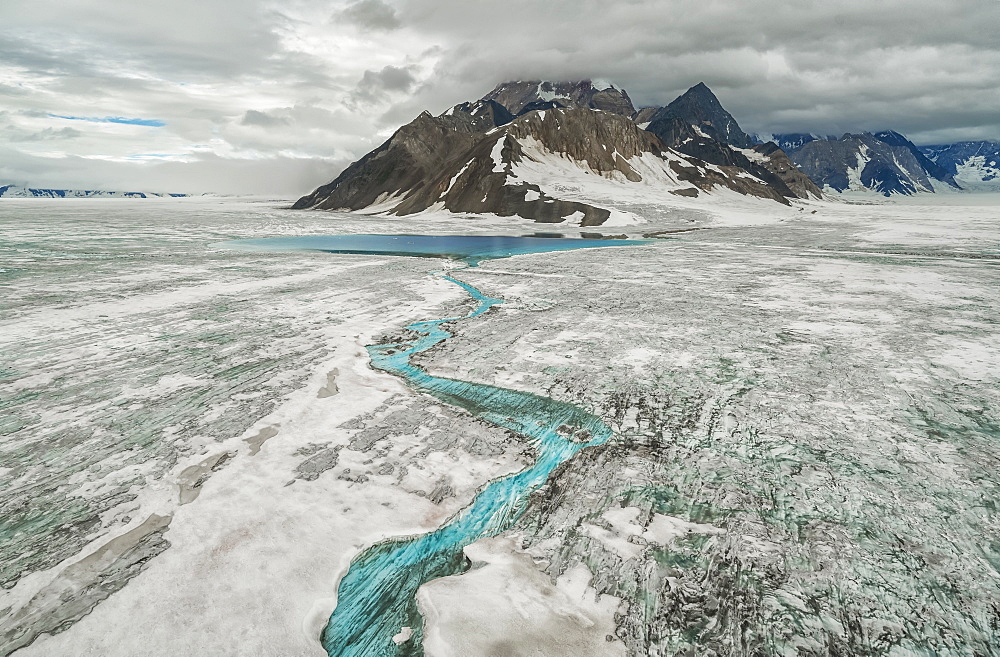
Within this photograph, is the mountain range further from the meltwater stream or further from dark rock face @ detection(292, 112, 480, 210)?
A: the meltwater stream

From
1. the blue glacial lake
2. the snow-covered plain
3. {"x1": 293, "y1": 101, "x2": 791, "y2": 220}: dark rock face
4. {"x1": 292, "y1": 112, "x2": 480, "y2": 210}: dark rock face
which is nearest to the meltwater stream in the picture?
the snow-covered plain

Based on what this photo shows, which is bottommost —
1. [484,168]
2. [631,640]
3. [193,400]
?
[631,640]

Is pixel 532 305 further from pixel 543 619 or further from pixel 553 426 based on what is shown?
pixel 543 619

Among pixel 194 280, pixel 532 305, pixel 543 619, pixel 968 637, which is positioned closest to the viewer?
pixel 968 637

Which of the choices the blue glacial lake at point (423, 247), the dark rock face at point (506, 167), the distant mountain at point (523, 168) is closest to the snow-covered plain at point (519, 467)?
the blue glacial lake at point (423, 247)

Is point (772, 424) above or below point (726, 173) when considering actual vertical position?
below

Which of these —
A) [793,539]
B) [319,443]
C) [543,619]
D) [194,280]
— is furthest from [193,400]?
[194,280]
